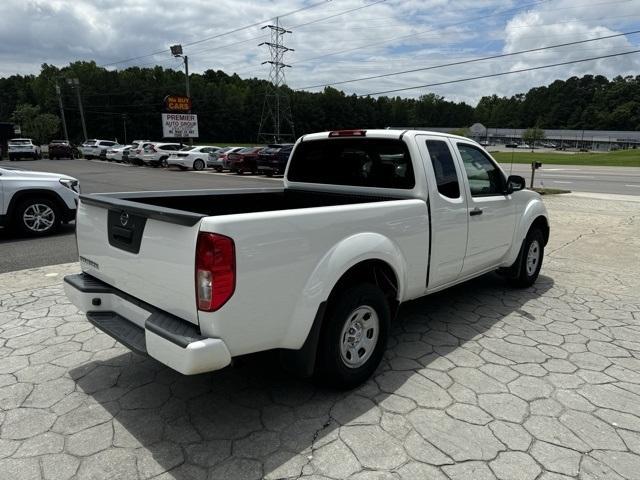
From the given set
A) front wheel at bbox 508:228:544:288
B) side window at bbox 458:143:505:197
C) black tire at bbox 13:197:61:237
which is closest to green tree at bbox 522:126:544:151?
front wheel at bbox 508:228:544:288

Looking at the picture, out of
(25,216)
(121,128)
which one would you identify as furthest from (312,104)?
(25,216)

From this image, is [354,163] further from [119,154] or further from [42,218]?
[119,154]

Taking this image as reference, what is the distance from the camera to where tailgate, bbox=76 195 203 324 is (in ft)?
8.23

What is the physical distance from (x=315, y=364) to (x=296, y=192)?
2181mm

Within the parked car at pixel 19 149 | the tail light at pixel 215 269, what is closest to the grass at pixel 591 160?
the tail light at pixel 215 269

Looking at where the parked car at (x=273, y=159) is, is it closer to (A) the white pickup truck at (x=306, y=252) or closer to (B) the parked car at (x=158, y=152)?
(B) the parked car at (x=158, y=152)

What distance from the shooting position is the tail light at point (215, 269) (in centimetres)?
238

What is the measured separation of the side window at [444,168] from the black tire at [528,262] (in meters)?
1.79

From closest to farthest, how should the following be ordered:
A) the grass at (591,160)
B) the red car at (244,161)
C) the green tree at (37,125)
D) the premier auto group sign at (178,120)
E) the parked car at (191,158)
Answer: the red car at (244,161) → the parked car at (191,158) → the premier auto group sign at (178,120) → the grass at (591,160) → the green tree at (37,125)

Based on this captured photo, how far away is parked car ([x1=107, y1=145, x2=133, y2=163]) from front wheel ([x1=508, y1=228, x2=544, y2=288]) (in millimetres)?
36661

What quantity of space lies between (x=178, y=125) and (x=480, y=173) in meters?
36.1

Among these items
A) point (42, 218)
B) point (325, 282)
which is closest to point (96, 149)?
point (42, 218)

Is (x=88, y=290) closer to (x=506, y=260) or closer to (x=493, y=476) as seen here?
(x=493, y=476)

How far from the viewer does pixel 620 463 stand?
259 centimetres
